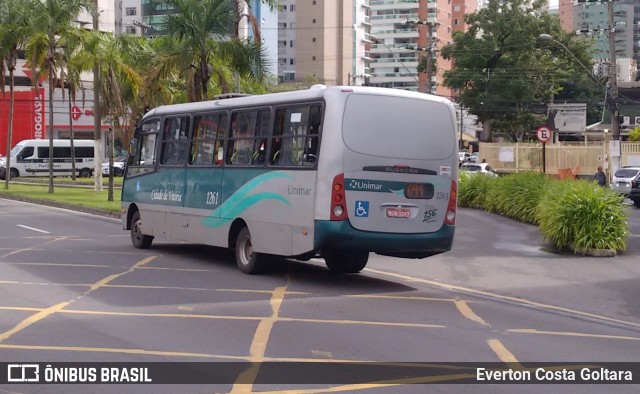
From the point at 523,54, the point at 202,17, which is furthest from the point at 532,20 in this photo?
the point at 202,17

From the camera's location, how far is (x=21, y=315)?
37.6ft

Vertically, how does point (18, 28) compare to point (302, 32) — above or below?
below

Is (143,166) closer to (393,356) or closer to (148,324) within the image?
(148,324)

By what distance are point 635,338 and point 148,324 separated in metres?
5.82

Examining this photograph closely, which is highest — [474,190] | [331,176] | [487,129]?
[487,129]

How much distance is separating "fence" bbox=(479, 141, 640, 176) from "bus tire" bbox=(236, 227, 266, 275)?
35904 mm

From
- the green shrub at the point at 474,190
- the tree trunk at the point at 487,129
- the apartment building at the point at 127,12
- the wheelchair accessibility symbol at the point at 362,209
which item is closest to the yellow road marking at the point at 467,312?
the wheelchair accessibility symbol at the point at 362,209

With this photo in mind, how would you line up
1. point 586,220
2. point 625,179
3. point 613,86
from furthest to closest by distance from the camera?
point 613,86 → point 625,179 → point 586,220

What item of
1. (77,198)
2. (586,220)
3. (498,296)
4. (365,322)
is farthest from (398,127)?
(77,198)

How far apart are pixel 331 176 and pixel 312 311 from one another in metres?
2.48

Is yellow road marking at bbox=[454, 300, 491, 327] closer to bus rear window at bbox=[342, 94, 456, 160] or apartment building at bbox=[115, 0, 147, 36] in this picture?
bus rear window at bbox=[342, 94, 456, 160]

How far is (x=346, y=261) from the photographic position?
16781 mm

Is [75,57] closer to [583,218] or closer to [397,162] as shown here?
[583,218]

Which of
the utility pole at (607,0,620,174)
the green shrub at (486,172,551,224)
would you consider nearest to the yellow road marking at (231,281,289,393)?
the green shrub at (486,172,551,224)
